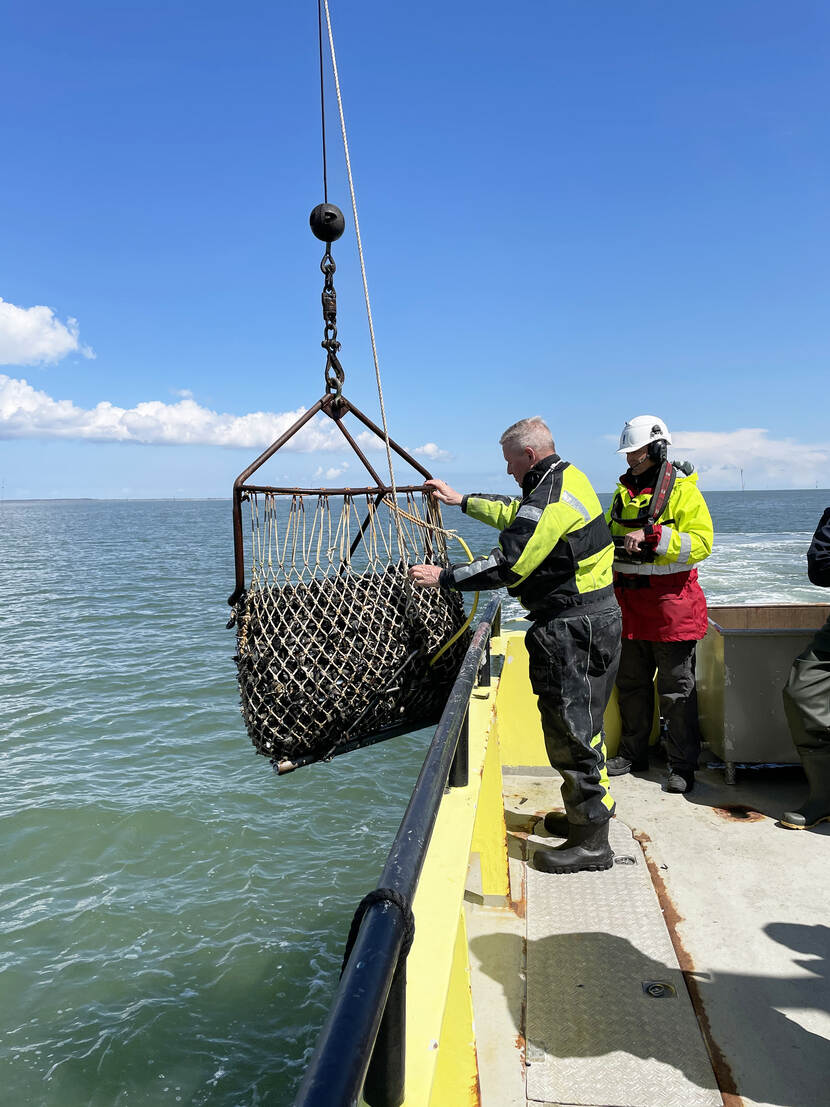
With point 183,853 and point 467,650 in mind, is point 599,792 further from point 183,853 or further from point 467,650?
point 183,853

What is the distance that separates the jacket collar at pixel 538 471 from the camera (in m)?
3.25

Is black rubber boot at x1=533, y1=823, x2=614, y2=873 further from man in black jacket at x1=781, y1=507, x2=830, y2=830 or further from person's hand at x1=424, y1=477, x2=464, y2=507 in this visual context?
person's hand at x1=424, y1=477, x2=464, y2=507

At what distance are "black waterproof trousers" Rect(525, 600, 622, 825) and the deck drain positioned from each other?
0.77m

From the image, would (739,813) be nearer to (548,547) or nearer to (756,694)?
(756,694)

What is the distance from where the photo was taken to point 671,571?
168 inches

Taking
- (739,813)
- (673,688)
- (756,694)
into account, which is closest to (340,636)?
(673,688)

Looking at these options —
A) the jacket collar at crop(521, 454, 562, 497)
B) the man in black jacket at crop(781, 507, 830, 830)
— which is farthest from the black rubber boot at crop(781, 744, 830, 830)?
the jacket collar at crop(521, 454, 562, 497)

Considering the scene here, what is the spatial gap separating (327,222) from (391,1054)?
2.56m

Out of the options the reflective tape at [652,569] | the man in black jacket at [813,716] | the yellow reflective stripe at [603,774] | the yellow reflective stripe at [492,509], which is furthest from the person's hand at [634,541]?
the yellow reflective stripe at [603,774]

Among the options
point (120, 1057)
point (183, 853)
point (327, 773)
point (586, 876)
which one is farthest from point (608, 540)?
point (327, 773)

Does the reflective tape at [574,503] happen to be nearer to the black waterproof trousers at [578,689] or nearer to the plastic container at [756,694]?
the black waterproof trousers at [578,689]

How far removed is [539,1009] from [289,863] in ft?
13.7

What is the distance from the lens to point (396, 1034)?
3.70 ft

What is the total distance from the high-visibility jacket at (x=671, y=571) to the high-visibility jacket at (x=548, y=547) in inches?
38.9
